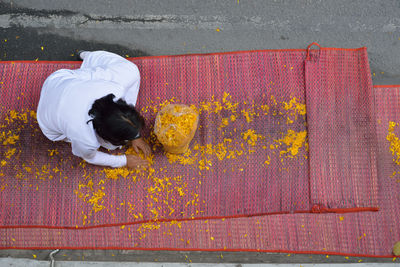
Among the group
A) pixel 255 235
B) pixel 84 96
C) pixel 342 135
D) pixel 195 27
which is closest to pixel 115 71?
pixel 84 96

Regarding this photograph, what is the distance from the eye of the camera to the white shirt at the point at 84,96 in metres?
1.58

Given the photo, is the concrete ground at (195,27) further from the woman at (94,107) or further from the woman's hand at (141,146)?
the woman's hand at (141,146)

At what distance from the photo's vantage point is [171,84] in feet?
7.41

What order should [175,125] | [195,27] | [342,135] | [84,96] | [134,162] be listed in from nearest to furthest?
[84,96]
[175,125]
[134,162]
[342,135]
[195,27]

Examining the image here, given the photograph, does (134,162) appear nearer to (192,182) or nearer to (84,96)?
(192,182)

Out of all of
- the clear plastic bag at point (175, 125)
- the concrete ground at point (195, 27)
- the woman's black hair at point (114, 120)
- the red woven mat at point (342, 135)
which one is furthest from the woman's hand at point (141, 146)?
the red woven mat at point (342, 135)

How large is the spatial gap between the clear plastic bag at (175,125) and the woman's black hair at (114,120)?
1.04 feet

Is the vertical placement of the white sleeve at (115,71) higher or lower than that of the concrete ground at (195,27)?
lower

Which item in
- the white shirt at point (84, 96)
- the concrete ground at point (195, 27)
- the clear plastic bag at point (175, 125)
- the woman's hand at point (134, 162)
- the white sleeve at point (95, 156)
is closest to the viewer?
the white shirt at point (84, 96)

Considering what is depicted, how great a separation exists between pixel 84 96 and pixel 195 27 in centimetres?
120

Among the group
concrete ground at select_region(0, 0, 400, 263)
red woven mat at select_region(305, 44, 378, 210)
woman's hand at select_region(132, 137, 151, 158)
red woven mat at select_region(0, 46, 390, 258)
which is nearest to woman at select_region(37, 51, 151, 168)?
woman's hand at select_region(132, 137, 151, 158)

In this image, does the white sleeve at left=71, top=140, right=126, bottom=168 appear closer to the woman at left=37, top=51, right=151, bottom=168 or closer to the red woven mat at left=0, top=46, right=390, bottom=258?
the woman at left=37, top=51, right=151, bottom=168

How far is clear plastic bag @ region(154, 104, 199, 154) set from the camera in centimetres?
185

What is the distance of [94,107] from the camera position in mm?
1520
